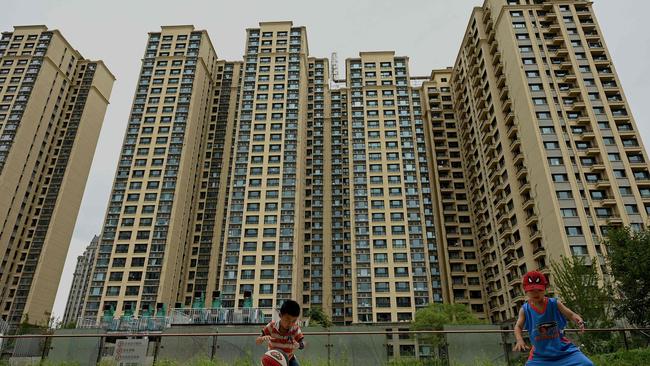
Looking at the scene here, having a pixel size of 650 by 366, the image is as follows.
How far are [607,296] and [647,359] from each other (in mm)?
23579

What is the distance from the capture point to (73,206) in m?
81.8

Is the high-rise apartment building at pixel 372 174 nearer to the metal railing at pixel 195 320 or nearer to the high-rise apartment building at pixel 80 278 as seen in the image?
the metal railing at pixel 195 320

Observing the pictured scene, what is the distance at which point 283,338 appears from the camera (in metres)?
6.04

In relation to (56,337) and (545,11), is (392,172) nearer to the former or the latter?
(545,11)

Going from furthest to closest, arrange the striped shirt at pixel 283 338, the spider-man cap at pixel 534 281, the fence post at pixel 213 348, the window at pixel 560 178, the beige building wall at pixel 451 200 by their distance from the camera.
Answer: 1. the beige building wall at pixel 451 200
2. the window at pixel 560 178
3. the fence post at pixel 213 348
4. the striped shirt at pixel 283 338
5. the spider-man cap at pixel 534 281

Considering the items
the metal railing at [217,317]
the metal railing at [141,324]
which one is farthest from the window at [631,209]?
the metal railing at [141,324]

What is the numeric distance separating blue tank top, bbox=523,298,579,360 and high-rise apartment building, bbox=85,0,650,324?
4515 centimetres

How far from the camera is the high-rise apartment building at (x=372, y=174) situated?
5241cm

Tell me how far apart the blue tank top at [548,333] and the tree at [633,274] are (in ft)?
106

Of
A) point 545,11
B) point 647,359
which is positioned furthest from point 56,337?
point 545,11

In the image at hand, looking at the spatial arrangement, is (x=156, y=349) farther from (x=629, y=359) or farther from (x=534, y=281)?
(x=629, y=359)

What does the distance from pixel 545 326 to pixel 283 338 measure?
11.5 ft

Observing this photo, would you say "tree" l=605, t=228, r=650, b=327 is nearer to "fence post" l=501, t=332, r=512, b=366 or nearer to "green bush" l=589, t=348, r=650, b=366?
"green bush" l=589, t=348, r=650, b=366

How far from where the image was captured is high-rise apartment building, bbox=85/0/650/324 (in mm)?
52406
